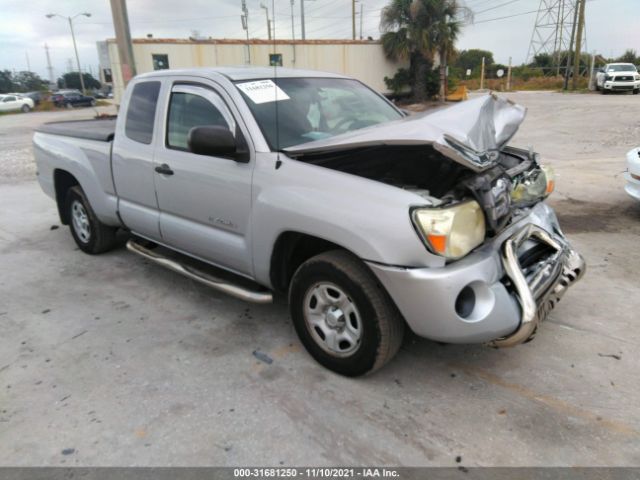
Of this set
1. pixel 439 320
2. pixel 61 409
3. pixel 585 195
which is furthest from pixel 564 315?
pixel 585 195

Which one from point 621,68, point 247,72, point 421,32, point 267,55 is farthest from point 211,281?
point 621,68

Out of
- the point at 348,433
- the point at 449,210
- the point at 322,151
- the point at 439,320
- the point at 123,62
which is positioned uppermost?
the point at 123,62

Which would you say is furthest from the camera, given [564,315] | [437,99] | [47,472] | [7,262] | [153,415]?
[437,99]

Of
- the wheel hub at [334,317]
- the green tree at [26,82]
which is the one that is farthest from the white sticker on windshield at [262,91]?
the green tree at [26,82]

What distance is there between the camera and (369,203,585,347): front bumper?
2498 millimetres

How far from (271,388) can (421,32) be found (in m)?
27.3

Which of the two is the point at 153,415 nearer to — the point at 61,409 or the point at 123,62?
the point at 61,409

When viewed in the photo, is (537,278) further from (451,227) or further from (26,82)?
(26,82)

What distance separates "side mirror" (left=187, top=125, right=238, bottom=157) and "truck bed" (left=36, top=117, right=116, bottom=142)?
78.1 inches

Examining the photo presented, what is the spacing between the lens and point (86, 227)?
5340mm

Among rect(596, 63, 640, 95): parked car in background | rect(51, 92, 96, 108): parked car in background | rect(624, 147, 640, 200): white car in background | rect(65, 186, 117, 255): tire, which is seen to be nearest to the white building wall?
rect(596, 63, 640, 95): parked car in background

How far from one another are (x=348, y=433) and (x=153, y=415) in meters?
1.09

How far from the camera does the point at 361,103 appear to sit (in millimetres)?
4066

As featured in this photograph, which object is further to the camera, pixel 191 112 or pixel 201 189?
pixel 191 112
